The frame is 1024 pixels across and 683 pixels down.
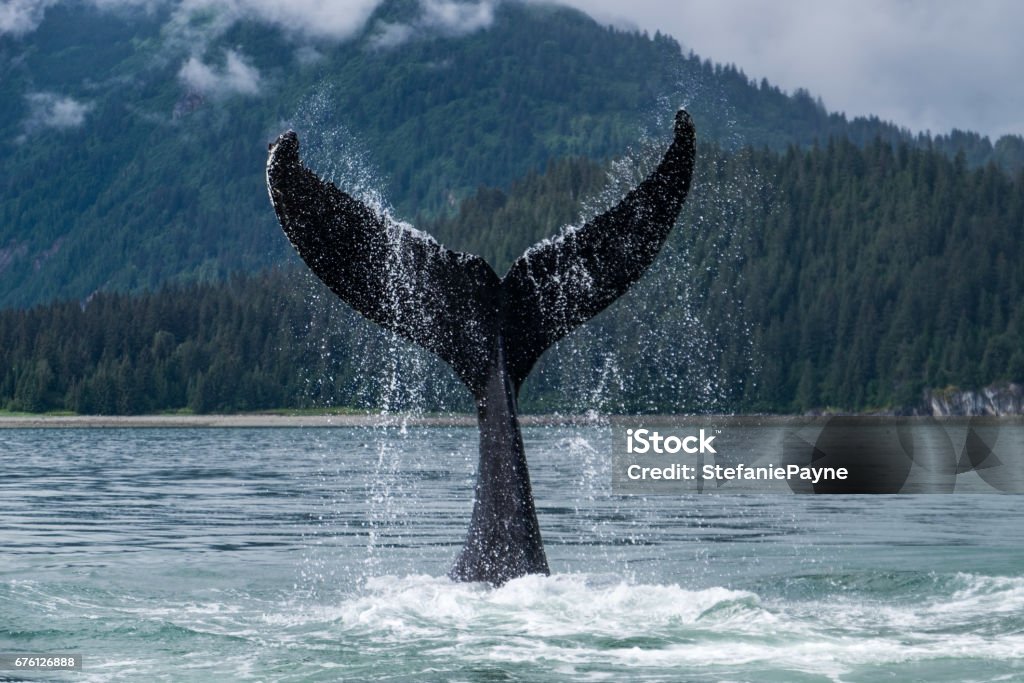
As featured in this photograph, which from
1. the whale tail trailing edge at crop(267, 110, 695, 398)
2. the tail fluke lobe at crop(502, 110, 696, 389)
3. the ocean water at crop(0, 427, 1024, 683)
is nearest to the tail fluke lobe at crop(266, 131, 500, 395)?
the whale tail trailing edge at crop(267, 110, 695, 398)

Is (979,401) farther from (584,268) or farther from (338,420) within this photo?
(584,268)

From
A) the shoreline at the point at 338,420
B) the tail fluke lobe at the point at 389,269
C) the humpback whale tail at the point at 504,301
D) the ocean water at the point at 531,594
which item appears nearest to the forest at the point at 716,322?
the shoreline at the point at 338,420

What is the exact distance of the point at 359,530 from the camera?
24.1 meters

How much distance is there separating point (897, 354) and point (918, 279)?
1052 cm

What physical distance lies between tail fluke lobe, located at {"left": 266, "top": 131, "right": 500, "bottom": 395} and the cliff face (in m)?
143

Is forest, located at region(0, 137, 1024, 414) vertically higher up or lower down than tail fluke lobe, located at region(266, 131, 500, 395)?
higher up

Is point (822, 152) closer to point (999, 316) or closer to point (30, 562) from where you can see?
point (999, 316)

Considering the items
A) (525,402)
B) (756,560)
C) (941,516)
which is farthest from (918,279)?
(756,560)

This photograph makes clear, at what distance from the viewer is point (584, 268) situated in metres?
12.5

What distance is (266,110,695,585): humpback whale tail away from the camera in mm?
11961

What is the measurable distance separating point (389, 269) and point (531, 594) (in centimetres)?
318

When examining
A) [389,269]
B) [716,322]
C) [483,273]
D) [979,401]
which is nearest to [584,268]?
[483,273]

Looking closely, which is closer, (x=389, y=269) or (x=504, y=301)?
(x=389, y=269)

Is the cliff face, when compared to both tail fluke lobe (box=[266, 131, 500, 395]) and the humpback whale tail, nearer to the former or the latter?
the humpback whale tail
